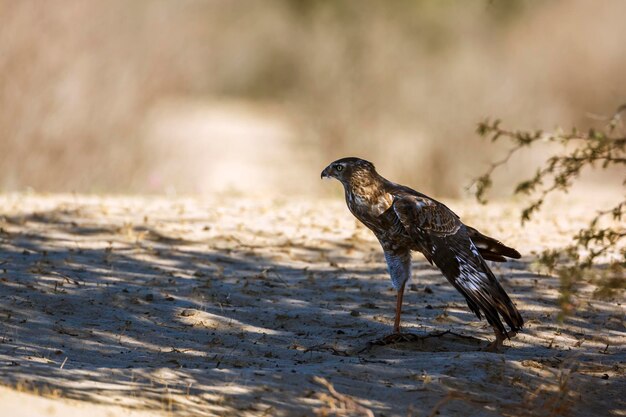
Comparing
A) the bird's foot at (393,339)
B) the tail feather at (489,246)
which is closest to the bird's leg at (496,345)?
the bird's foot at (393,339)

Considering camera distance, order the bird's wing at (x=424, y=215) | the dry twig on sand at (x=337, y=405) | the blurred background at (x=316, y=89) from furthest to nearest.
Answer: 1. the blurred background at (x=316, y=89)
2. the bird's wing at (x=424, y=215)
3. the dry twig on sand at (x=337, y=405)

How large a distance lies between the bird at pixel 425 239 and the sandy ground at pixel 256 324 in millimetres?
295

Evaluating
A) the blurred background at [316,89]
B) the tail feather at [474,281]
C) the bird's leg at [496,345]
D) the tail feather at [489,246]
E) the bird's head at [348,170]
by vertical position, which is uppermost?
the blurred background at [316,89]

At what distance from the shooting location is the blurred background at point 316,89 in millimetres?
13844

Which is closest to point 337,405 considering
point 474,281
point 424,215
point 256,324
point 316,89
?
point 474,281

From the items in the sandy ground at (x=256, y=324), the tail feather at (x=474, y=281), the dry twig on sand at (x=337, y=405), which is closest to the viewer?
the dry twig on sand at (x=337, y=405)

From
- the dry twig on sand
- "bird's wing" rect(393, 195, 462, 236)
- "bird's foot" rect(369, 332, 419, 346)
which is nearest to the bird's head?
"bird's wing" rect(393, 195, 462, 236)

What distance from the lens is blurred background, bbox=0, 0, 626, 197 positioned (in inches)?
545

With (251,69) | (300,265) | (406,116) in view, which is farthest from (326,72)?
(251,69)

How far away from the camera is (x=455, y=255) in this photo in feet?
21.0

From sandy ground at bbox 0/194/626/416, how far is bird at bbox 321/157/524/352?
11.6 inches

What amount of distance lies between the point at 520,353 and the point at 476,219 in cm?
448

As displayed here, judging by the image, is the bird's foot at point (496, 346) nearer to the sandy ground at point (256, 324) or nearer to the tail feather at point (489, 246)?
the sandy ground at point (256, 324)

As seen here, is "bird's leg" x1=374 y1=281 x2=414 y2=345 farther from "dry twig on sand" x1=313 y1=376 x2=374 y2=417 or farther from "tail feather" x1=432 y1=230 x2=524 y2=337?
"dry twig on sand" x1=313 y1=376 x2=374 y2=417
